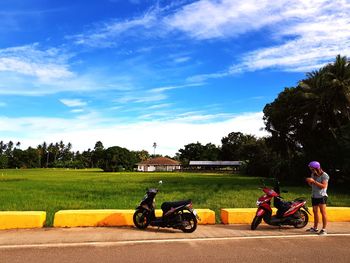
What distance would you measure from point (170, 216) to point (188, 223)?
447 mm

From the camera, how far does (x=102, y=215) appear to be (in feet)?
34.2

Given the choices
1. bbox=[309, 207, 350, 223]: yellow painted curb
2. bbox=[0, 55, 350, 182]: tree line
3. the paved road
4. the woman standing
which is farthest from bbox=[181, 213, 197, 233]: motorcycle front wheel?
bbox=[0, 55, 350, 182]: tree line

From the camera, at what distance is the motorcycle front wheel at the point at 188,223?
9.73 m

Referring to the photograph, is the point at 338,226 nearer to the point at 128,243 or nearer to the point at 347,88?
the point at 128,243

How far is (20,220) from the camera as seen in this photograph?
33.2 feet

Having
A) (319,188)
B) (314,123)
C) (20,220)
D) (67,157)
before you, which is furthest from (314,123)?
(67,157)

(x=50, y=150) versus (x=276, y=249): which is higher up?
(x=50, y=150)

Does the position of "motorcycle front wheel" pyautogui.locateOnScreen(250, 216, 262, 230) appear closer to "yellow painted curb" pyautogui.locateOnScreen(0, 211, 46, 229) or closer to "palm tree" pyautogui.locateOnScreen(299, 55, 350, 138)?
"yellow painted curb" pyautogui.locateOnScreen(0, 211, 46, 229)

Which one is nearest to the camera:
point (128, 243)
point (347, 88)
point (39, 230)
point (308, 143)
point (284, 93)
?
point (128, 243)

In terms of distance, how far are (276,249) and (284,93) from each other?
4201cm

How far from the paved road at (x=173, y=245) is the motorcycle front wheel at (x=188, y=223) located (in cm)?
15

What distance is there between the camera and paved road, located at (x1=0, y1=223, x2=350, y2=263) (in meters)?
7.28

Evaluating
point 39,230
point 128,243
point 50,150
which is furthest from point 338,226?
point 50,150

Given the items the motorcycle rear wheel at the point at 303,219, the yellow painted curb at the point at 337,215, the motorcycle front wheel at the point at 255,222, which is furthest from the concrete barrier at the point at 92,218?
the yellow painted curb at the point at 337,215
